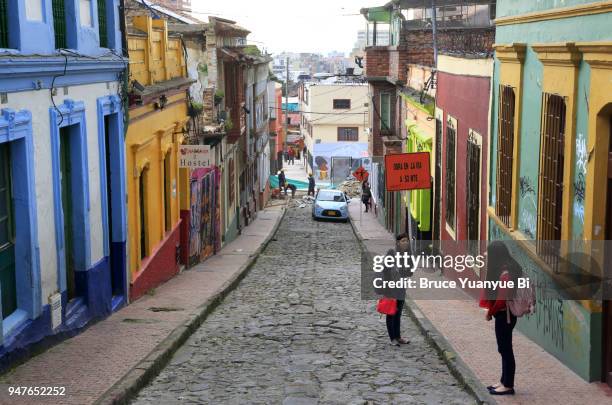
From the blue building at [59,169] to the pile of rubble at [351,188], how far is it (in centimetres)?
4030

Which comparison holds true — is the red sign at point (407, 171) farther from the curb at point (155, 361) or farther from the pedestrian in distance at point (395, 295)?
the pedestrian in distance at point (395, 295)

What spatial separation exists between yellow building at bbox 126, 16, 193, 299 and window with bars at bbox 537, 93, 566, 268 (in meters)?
6.40

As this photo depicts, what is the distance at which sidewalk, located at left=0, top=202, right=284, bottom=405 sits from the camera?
834 centimetres

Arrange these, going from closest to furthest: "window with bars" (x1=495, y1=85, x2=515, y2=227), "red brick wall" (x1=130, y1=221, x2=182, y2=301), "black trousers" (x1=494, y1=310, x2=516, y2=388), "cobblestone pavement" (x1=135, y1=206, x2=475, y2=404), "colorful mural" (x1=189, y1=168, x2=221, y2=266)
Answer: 1. "black trousers" (x1=494, y1=310, x2=516, y2=388)
2. "cobblestone pavement" (x1=135, y1=206, x2=475, y2=404)
3. "window with bars" (x1=495, y1=85, x2=515, y2=227)
4. "red brick wall" (x1=130, y1=221, x2=182, y2=301)
5. "colorful mural" (x1=189, y1=168, x2=221, y2=266)

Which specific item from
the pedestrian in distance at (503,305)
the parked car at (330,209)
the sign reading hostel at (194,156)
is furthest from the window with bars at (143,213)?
the parked car at (330,209)

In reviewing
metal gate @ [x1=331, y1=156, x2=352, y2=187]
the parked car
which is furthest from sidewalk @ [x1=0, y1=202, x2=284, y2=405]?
metal gate @ [x1=331, y1=156, x2=352, y2=187]

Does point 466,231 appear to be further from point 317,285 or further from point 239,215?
point 239,215

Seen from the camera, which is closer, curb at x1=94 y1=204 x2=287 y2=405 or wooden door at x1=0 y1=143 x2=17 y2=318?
curb at x1=94 y1=204 x2=287 y2=405

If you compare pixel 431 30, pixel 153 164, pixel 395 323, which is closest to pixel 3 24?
pixel 395 323

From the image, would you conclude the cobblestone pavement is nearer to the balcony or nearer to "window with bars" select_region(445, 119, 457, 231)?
"window with bars" select_region(445, 119, 457, 231)

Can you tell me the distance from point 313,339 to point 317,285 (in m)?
6.01

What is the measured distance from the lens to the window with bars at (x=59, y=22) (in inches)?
415

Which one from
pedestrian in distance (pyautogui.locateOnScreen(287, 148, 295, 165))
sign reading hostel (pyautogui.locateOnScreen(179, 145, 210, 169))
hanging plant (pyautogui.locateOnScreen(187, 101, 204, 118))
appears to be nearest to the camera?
sign reading hostel (pyautogui.locateOnScreen(179, 145, 210, 169))

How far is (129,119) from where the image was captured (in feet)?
45.3
